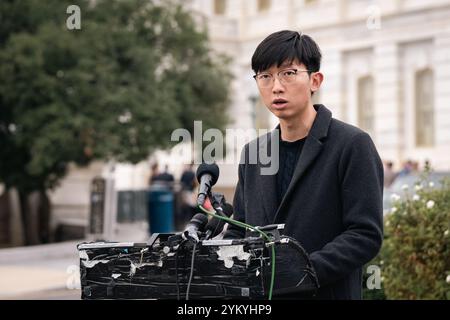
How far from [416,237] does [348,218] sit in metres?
4.17

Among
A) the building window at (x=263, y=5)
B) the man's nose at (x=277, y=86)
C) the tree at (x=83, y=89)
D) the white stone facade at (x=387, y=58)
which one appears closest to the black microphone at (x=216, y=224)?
the man's nose at (x=277, y=86)

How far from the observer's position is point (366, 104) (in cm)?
3297

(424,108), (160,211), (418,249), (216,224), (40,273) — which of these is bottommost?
(40,273)

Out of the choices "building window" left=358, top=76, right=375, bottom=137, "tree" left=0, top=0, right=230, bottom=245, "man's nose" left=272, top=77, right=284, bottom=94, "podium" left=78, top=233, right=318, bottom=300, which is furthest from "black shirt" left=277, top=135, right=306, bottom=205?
"building window" left=358, top=76, right=375, bottom=137

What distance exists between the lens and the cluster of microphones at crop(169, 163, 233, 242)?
3.34 m

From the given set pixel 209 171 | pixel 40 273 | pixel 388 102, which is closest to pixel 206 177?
pixel 209 171

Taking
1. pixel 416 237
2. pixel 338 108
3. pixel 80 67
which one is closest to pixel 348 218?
pixel 416 237

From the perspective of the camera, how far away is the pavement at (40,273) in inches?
500

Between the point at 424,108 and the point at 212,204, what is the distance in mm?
28415

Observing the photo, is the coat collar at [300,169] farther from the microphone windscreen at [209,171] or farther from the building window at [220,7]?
the building window at [220,7]

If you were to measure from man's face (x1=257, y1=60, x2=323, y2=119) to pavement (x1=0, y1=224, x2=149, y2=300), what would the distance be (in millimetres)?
7758

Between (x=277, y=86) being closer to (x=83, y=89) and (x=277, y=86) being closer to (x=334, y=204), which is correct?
(x=334, y=204)
